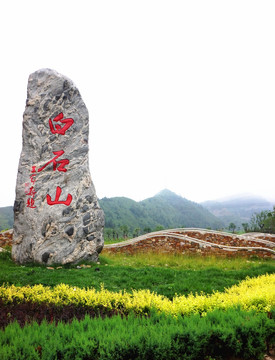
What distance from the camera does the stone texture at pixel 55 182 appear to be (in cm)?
802

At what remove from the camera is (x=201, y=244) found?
461 inches

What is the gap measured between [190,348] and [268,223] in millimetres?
28959

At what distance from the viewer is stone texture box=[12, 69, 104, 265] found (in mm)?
8023

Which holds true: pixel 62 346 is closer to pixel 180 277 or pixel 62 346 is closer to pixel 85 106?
pixel 180 277

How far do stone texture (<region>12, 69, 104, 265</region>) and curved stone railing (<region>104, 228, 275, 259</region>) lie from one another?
4.09 metres

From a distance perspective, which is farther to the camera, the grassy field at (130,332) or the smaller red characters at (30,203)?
the smaller red characters at (30,203)

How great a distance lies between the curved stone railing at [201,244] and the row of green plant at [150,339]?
7.75 m

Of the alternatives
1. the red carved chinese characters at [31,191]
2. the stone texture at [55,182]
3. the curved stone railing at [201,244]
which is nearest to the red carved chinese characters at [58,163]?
the stone texture at [55,182]

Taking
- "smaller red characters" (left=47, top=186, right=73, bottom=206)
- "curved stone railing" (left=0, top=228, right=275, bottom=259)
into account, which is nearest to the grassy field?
"smaller red characters" (left=47, top=186, right=73, bottom=206)

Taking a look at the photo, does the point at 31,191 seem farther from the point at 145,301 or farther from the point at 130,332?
the point at 130,332

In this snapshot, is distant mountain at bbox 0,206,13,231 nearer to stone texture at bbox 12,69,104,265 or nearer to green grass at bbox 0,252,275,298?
stone texture at bbox 12,69,104,265

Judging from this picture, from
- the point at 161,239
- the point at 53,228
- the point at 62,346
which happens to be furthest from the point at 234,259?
the point at 62,346

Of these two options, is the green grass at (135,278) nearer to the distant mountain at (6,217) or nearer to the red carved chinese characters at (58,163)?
the red carved chinese characters at (58,163)

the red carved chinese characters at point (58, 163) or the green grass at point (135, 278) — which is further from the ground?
the red carved chinese characters at point (58, 163)
